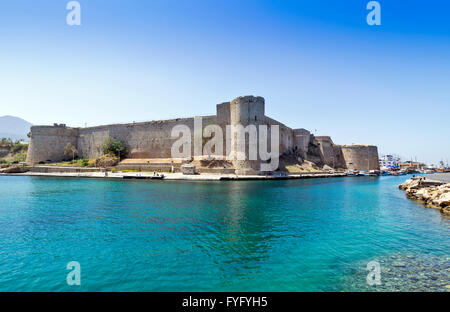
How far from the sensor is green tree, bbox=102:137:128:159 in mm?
40594

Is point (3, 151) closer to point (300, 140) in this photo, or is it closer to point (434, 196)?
point (300, 140)

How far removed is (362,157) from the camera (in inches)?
1954

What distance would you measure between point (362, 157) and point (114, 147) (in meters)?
48.9

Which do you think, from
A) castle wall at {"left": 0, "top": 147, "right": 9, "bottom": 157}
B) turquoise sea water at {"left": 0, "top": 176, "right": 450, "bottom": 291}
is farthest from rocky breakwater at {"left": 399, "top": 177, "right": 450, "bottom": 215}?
castle wall at {"left": 0, "top": 147, "right": 9, "bottom": 157}

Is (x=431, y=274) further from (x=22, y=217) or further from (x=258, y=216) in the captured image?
(x=22, y=217)

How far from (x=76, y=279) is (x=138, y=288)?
4.78 feet

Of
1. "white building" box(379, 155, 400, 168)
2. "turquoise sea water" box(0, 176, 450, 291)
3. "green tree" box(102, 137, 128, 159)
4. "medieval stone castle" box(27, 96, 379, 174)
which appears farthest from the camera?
"white building" box(379, 155, 400, 168)

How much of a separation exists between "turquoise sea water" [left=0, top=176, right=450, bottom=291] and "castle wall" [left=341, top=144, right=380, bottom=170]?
41342mm

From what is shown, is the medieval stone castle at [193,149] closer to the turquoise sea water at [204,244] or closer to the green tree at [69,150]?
the green tree at [69,150]

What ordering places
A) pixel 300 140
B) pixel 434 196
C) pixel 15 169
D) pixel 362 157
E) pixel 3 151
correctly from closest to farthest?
1. pixel 434 196
2. pixel 15 169
3. pixel 300 140
4. pixel 3 151
5. pixel 362 157

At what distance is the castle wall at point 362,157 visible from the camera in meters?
49.3

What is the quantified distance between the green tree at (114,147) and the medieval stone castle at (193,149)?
45.3 inches

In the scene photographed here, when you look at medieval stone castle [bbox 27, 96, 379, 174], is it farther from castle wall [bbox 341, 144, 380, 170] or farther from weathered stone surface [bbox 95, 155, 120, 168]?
weathered stone surface [bbox 95, 155, 120, 168]

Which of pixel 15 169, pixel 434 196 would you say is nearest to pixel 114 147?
pixel 15 169
